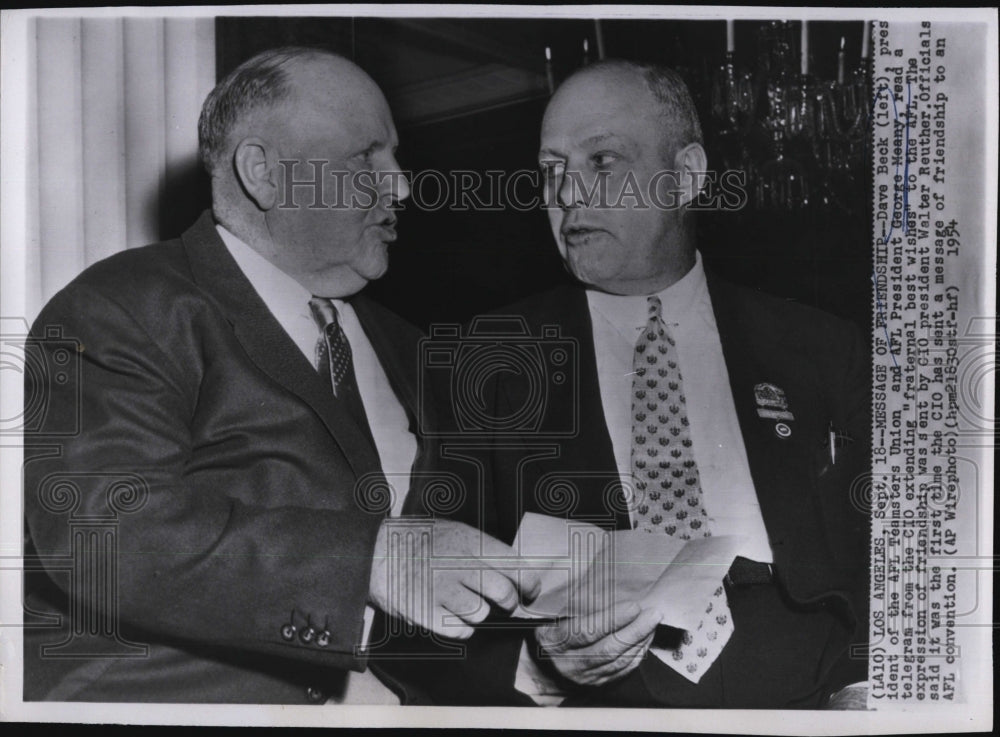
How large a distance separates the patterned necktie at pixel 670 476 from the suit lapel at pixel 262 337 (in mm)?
458

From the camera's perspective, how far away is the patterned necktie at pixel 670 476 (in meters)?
1.74

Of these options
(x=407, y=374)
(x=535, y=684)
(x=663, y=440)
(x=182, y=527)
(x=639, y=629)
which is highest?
(x=407, y=374)

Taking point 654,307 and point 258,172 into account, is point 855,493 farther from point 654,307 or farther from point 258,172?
point 258,172

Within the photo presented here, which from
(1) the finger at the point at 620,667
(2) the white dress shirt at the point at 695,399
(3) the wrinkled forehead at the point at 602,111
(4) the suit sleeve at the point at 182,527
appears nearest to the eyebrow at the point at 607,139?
(3) the wrinkled forehead at the point at 602,111

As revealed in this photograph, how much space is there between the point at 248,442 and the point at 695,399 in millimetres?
723

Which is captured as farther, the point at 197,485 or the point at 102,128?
the point at 102,128

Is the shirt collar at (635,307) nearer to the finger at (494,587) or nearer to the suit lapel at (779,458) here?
the suit lapel at (779,458)

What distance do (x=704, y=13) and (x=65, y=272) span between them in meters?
1.14

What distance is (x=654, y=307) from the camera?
69.4 inches

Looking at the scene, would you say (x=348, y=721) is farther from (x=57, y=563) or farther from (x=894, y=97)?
(x=894, y=97)

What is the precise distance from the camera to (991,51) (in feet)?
5.85

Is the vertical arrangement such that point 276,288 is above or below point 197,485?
above

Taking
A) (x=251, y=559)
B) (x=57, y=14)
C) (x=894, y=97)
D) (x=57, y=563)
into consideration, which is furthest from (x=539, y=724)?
(x=57, y=14)

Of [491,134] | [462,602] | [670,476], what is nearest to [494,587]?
[462,602]
